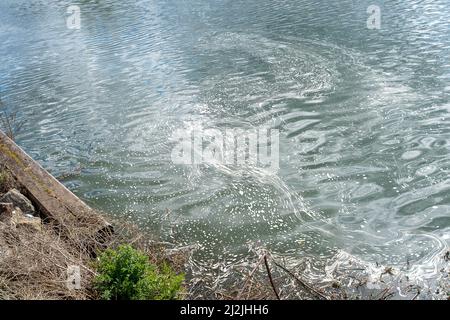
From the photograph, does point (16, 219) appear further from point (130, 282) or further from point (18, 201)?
point (130, 282)

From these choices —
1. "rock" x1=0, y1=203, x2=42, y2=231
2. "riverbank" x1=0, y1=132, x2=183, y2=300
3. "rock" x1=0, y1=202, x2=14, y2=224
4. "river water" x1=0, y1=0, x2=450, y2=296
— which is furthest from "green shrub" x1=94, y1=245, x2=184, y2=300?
"rock" x1=0, y1=202, x2=14, y2=224

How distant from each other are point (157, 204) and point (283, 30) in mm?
8796

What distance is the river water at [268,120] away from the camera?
6.62 meters

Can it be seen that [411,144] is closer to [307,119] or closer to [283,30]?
[307,119]

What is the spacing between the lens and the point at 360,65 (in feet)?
36.8

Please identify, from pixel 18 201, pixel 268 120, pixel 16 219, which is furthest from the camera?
pixel 268 120

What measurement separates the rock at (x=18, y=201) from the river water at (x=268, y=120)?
4.08 ft

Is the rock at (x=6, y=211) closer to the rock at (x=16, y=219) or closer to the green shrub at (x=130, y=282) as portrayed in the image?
the rock at (x=16, y=219)

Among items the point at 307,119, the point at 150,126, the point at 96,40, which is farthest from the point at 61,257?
the point at 96,40

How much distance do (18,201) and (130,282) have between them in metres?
2.90

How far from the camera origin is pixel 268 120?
9484 mm

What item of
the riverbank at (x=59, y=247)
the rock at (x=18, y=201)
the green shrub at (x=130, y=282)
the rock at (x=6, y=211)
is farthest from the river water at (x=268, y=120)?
the rock at (x=6, y=211)

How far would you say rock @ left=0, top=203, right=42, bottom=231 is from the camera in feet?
19.9

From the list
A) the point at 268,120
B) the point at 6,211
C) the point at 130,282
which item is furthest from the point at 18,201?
the point at 268,120
